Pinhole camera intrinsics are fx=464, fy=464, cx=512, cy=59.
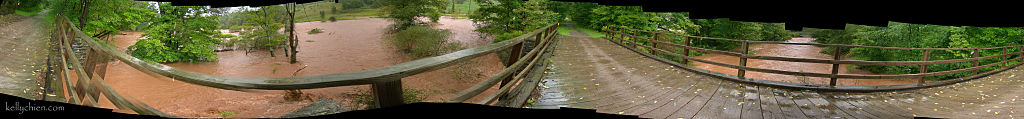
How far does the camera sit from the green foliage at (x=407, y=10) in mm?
15266

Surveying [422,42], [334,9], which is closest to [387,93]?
[422,42]

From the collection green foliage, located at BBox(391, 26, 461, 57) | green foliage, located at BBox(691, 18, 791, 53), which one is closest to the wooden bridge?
green foliage, located at BBox(391, 26, 461, 57)

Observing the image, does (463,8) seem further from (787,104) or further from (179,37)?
(787,104)

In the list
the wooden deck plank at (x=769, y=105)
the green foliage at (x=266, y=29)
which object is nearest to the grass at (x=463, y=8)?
the green foliage at (x=266, y=29)

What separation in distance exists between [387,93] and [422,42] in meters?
12.3

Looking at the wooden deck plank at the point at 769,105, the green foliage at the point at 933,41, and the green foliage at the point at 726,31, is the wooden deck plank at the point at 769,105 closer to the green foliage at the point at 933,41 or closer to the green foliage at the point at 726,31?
the green foliage at the point at 933,41

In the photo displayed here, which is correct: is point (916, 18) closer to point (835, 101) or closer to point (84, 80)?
point (84, 80)

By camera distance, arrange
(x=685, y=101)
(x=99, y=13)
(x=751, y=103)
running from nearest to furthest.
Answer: (x=685, y=101)
(x=751, y=103)
(x=99, y=13)

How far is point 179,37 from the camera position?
14742 millimetres

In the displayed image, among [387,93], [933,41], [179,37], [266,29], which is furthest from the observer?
[266,29]

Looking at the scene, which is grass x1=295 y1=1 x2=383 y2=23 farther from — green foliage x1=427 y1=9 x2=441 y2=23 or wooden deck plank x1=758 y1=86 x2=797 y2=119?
wooden deck plank x1=758 y1=86 x2=797 y2=119

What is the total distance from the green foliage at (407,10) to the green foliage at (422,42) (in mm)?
553

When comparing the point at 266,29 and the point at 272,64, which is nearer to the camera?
the point at 272,64

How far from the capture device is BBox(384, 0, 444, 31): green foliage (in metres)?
15.3
